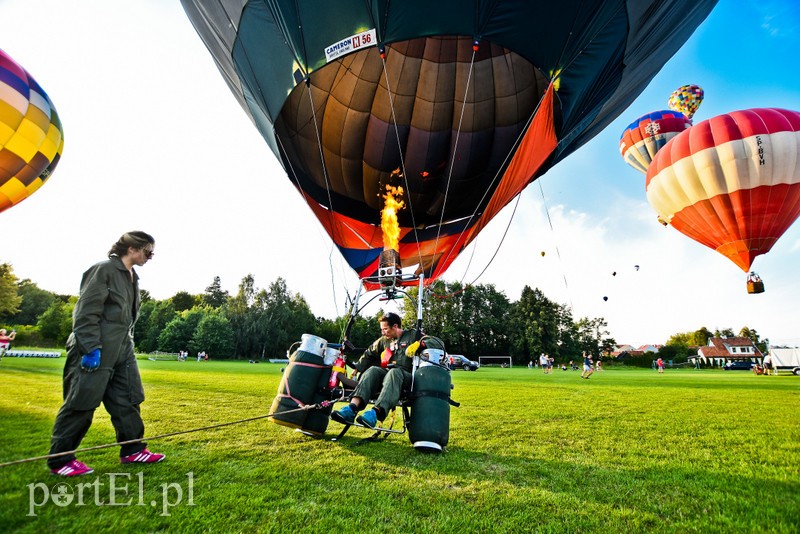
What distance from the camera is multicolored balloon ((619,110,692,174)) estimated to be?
50.7 ft

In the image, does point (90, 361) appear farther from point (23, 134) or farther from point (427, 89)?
point (23, 134)

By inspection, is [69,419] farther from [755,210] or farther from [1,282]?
[1,282]

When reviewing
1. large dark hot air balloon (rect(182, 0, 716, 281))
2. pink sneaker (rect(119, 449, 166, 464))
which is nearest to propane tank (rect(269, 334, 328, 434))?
pink sneaker (rect(119, 449, 166, 464))

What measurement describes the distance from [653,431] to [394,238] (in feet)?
14.7

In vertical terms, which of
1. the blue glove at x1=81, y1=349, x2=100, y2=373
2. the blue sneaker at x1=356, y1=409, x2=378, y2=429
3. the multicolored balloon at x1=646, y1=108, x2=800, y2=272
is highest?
the multicolored balloon at x1=646, y1=108, x2=800, y2=272

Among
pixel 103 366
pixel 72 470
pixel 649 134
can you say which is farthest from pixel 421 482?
pixel 649 134

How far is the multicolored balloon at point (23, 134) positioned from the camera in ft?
27.1

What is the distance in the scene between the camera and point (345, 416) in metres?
3.08

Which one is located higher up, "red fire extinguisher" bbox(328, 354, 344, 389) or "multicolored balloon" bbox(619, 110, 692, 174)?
"multicolored balloon" bbox(619, 110, 692, 174)

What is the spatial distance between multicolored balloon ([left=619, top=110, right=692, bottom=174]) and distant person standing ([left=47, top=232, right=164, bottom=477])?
18.3 m

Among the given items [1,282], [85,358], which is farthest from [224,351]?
[85,358]

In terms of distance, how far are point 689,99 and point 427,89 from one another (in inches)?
754

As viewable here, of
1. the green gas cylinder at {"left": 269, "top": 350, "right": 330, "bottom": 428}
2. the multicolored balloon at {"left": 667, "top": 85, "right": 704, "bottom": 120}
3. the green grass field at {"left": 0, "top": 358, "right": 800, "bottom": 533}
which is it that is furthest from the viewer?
the multicolored balloon at {"left": 667, "top": 85, "right": 704, "bottom": 120}

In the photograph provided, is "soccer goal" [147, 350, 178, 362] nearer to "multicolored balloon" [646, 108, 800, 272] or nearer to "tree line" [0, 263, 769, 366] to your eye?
"tree line" [0, 263, 769, 366]
